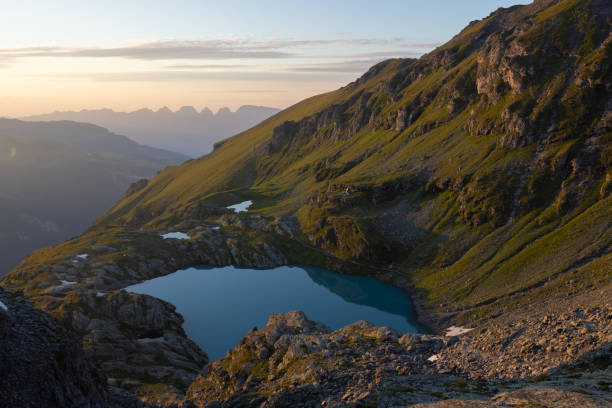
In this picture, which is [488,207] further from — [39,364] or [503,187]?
[39,364]

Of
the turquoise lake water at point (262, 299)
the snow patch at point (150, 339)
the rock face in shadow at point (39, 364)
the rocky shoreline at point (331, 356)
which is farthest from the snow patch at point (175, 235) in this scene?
the rock face in shadow at point (39, 364)

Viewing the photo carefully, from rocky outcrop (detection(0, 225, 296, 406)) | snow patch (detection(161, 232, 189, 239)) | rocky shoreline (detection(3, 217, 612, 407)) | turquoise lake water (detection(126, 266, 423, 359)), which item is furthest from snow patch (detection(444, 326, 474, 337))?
snow patch (detection(161, 232, 189, 239))

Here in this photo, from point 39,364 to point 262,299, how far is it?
90.6 meters

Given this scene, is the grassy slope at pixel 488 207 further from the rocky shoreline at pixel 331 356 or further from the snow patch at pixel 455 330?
the rocky shoreline at pixel 331 356

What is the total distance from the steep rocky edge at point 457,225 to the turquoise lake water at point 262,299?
5593mm

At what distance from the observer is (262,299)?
118 metres

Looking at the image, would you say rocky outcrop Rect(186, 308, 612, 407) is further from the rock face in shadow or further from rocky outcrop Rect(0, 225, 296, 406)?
the rock face in shadow

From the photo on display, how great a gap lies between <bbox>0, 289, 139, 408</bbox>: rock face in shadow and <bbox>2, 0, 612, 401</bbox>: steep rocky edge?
24.6 metres

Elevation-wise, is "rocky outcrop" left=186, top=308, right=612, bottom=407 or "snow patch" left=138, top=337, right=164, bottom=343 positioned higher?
"rocky outcrop" left=186, top=308, right=612, bottom=407

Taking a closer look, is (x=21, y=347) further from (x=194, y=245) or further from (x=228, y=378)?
(x=194, y=245)

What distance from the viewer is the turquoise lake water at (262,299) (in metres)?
100

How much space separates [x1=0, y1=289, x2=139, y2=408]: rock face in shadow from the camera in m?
27.3

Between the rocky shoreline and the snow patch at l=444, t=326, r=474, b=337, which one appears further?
the snow patch at l=444, t=326, r=474, b=337

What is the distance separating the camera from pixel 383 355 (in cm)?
4684
